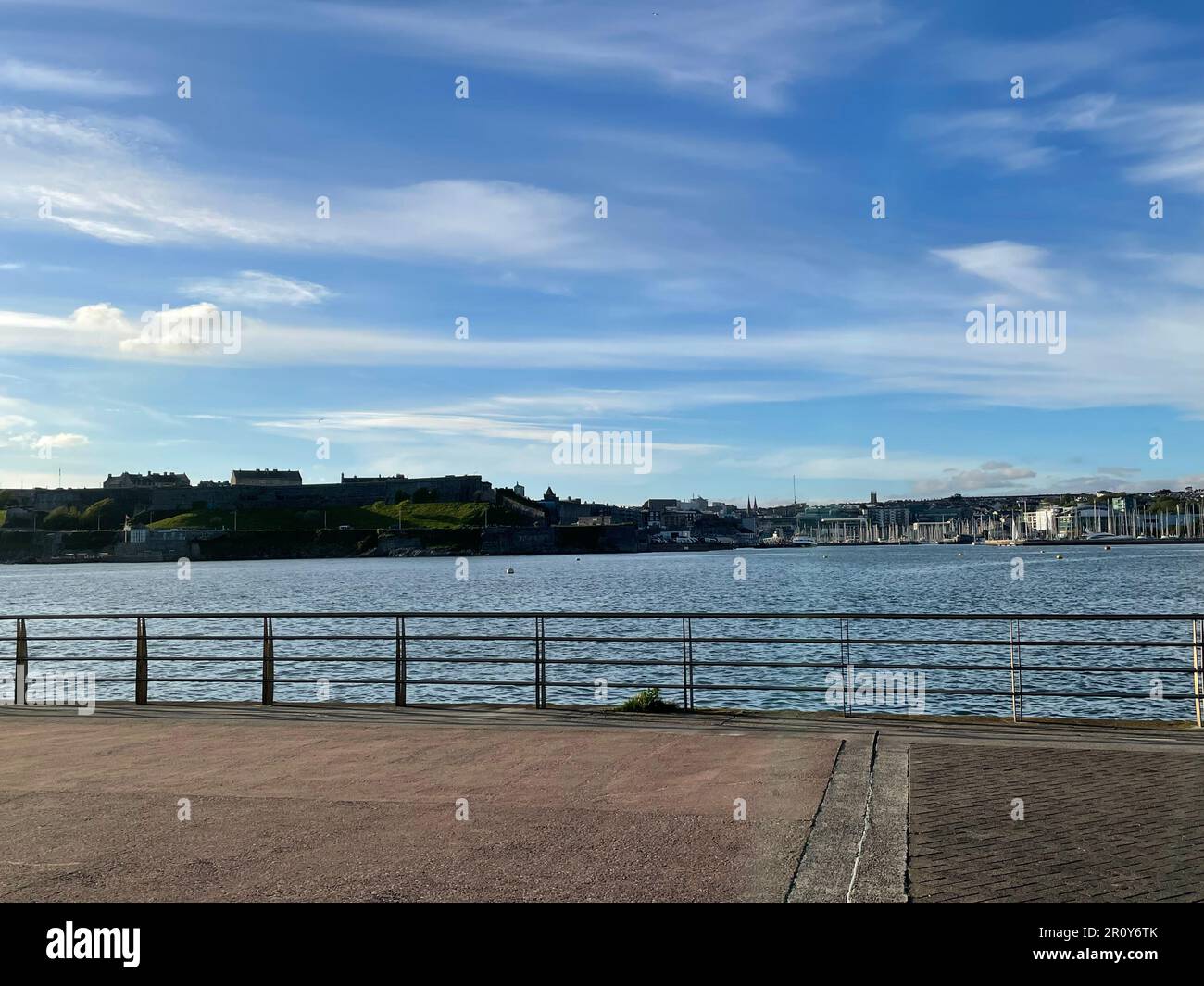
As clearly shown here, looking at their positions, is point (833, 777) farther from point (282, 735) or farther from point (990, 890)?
point (282, 735)

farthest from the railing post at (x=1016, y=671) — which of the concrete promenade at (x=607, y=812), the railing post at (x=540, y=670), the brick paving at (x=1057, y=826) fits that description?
the railing post at (x=540, y=670)

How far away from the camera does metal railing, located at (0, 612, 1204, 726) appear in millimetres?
15039

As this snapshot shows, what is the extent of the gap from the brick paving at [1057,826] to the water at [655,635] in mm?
2589

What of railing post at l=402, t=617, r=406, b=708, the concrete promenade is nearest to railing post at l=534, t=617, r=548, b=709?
the concrete promenade

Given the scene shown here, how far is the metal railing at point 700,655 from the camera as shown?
15039mm

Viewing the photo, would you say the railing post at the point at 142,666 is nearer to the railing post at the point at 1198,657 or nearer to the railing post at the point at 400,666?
the railing post at the point at 400,666

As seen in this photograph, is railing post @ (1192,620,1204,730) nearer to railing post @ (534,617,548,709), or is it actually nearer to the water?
Result: the water

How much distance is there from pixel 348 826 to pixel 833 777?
4.39 m

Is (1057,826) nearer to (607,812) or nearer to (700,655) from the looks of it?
(607,812)

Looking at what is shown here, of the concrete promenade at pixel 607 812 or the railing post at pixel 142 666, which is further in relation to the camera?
the railing post at pixel 142 666

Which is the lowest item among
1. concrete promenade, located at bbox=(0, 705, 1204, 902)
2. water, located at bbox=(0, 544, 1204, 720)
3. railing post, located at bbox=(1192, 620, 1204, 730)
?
water, located at bbox=(0, 544, 1204, 720)

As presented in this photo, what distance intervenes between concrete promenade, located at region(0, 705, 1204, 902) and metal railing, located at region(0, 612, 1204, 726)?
136 cm

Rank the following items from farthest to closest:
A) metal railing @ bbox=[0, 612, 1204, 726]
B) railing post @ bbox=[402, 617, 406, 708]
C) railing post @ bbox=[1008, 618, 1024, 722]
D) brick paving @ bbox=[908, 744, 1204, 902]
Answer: railing post @ bbox=[402, 617, 406, 708] → metal railing @ bbox=[0, 612, 1204, 726] → railing post @ bbox=[1008, 618, 1024, 722] → brick paving @ bbox=[908, 744, 1204, 902]
